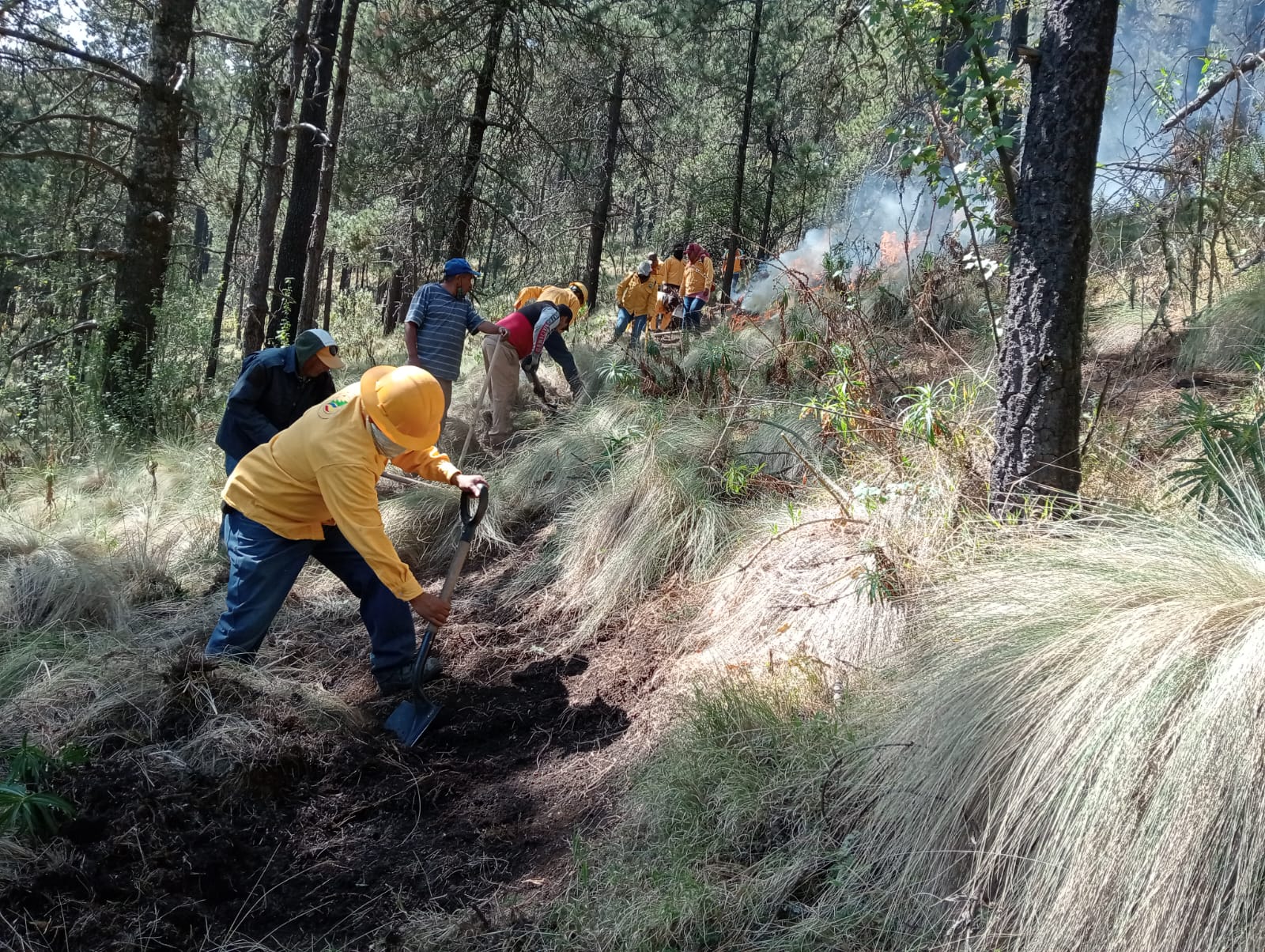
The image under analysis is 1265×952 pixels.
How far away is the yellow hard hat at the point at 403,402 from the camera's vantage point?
3561mm

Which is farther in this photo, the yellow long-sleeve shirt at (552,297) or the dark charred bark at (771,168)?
the dark charred bark at (771,168)

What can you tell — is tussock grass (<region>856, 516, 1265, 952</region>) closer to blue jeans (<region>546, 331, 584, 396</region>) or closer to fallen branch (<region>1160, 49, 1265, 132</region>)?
fallen branch (<region>1160, 49, 1265, 132</region>)

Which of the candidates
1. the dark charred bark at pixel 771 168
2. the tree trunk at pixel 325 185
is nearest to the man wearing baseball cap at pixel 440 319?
the tree trunk at pixel 325 185

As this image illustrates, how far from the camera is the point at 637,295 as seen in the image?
1102 cm

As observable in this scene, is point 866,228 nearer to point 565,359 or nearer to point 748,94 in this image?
point 748,94

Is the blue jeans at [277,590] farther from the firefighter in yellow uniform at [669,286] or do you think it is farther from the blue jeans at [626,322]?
the blue jeans at [626,322]

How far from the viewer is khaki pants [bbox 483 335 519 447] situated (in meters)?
7.84

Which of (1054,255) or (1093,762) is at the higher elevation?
(1054,255)

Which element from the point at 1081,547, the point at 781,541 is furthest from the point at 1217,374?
the point at 1081,547

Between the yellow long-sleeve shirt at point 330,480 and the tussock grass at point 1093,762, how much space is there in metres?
2.08

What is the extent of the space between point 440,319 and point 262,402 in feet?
8.99

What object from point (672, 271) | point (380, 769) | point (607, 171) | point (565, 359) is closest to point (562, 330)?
point (565, 359)

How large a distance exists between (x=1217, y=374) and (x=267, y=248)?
764 centimetres

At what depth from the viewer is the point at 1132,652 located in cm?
204
